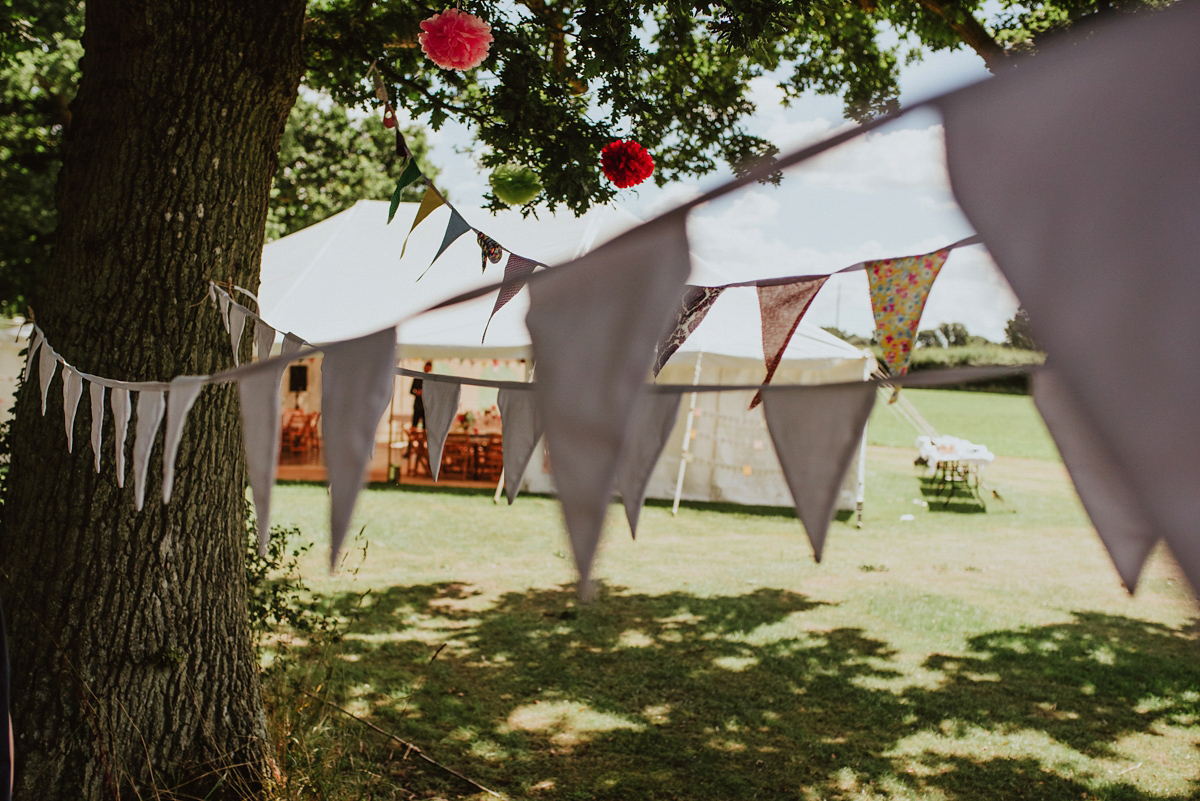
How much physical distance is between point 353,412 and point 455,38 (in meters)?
2.02

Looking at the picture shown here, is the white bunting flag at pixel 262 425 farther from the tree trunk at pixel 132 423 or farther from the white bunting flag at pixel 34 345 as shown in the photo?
the white bunting flag at pixel 34 345

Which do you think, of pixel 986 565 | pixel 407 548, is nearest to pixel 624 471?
pixel 407 548

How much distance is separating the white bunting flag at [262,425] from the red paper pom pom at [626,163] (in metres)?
2.04

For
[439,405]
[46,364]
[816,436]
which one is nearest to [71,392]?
[46,364]

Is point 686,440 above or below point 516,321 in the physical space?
below

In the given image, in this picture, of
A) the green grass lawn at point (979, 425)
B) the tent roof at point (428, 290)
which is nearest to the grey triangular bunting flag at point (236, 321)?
the tent roof at point (428, 290)

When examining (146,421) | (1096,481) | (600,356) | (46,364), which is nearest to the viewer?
(600,356)

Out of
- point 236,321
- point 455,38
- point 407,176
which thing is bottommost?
point 236,321

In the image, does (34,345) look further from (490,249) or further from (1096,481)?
(1096,481)

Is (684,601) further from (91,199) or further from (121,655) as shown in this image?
(91,199)

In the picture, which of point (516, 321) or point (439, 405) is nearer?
point (439, 405)

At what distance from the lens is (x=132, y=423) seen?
2.70 m

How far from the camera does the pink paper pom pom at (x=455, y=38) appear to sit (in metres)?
2.75

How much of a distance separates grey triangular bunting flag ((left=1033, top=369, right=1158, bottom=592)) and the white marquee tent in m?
6.86
